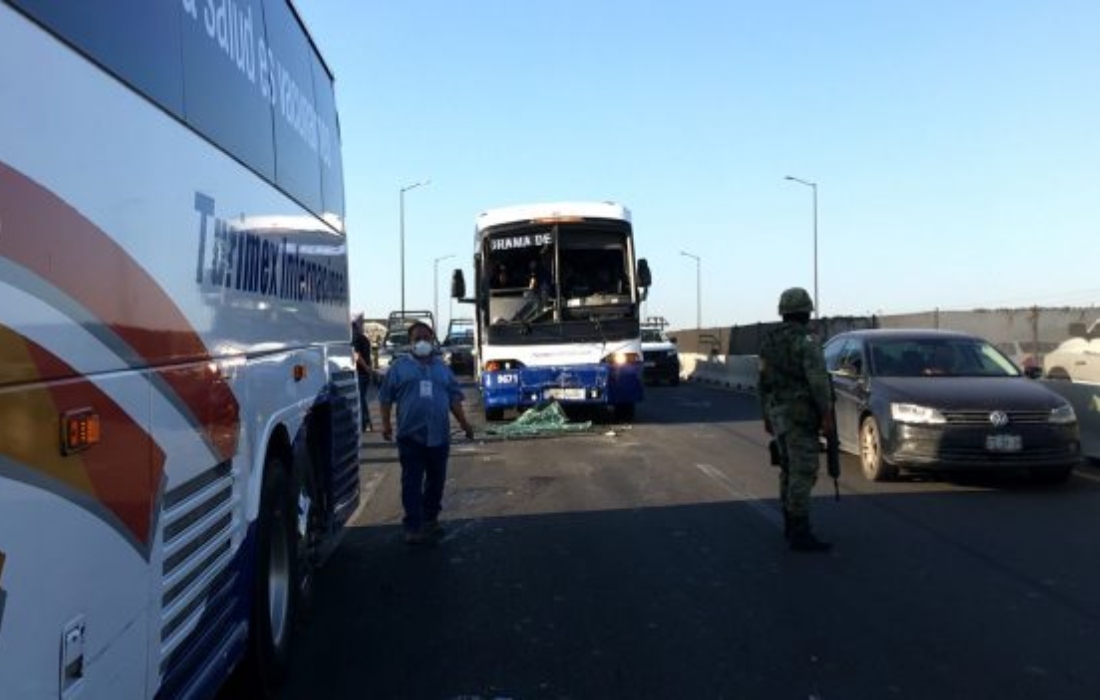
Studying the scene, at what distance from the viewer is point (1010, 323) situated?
29.2 metres

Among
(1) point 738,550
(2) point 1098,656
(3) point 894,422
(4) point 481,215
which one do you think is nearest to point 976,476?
(3) point 894,422

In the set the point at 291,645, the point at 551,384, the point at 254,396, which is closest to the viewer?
the point at 254,396

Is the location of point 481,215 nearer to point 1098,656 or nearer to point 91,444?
point 1098,656

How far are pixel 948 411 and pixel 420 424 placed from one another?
17.6 feet

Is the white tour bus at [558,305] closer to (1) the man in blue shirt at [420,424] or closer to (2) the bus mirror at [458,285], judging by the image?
(2) the bus mirror at [458,285]

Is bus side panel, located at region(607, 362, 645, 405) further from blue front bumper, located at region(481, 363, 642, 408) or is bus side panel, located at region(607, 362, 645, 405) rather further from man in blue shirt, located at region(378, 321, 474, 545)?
man in blue shirt, located at region(378, 321, 474, 545)

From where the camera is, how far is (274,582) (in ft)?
18.7

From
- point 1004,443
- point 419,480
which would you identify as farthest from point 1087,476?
point 419,480

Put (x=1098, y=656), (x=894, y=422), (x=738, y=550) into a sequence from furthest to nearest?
(x=894, y=422), (x=738, y=550), (x=1098, y=656)

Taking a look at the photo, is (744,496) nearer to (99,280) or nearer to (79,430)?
(99,280)

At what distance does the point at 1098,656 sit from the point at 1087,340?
→ 16692 mm

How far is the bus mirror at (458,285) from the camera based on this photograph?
2053 centimetres

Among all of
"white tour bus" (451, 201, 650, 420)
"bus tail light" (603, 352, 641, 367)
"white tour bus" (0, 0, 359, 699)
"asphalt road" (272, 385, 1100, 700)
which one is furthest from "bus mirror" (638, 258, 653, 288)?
"white tour bus" (0, 0, 359, 699)

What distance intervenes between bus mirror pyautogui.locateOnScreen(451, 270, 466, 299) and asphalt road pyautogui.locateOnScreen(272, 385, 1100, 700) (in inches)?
346
